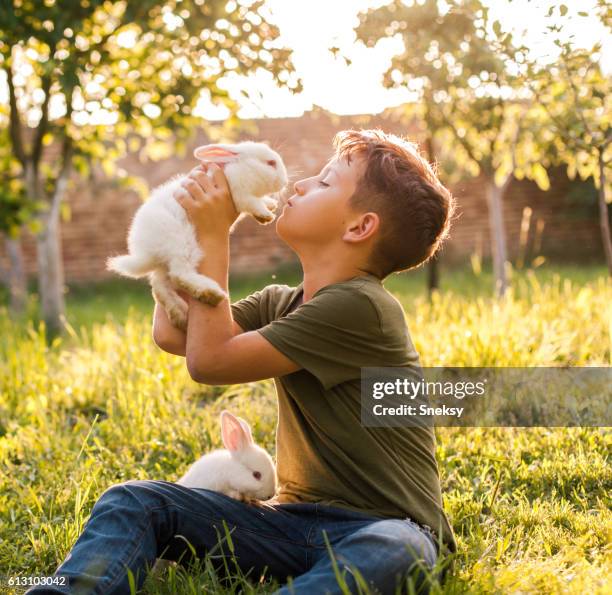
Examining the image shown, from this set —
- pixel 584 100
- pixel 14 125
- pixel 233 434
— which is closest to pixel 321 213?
pixel 233 434

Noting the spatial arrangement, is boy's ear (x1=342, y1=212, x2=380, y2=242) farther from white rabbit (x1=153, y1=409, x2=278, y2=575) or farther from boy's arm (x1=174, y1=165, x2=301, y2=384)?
white rabbit (x1=153, y1=409, x2=278, y2=575)

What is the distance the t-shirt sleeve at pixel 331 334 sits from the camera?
2.07 m

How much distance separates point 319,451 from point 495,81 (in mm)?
3067

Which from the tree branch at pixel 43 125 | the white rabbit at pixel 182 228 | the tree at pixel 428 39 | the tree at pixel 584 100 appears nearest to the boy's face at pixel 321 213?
the white rabbit at pixel 182 228

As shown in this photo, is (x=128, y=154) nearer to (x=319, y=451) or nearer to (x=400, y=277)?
(x=400, y=277)

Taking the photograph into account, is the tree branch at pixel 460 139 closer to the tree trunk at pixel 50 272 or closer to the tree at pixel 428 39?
the tree at pixel 428 39

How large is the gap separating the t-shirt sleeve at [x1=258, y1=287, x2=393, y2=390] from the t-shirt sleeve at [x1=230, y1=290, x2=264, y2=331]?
0.41 metres

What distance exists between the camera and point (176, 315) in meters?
2.28

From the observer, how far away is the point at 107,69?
6.19m

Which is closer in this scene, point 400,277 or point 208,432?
point 208,432

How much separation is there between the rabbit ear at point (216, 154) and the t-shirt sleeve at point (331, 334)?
0.55 meters

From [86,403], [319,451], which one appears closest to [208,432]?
[86,403]

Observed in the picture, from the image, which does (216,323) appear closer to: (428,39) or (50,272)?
(428,39)

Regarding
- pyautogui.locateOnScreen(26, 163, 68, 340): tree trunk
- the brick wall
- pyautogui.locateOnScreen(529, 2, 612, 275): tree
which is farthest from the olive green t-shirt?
the brick wall
